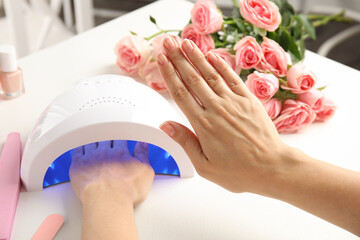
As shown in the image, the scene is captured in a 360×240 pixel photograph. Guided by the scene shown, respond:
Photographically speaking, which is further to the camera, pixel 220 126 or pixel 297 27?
pixel 297 27

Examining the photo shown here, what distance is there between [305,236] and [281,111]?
0.27 m

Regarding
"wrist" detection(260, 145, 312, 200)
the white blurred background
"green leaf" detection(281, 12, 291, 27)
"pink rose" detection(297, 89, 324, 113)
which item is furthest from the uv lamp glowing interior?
the white blurred background

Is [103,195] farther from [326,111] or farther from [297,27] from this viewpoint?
[297,27]

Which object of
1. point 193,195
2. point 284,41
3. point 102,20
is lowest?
point 102,20

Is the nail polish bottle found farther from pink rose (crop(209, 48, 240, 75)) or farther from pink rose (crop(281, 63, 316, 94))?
pink rose (crop(281, 63, 316, 94))

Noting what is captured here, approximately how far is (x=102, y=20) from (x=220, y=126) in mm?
2079

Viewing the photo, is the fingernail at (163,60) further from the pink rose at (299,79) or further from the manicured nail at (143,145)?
the pink rose at (299,79)

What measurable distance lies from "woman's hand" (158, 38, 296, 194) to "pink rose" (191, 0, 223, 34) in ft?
0.60

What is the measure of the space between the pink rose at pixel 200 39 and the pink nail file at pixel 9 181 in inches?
14.4

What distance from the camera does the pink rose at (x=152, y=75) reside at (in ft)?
3.01

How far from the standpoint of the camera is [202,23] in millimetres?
870

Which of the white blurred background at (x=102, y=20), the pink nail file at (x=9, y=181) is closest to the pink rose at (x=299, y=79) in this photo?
the pink nail file at (x=9, y=181)

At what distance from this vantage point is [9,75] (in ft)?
2.88

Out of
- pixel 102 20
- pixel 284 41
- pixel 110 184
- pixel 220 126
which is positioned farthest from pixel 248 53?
pixel 102 20
